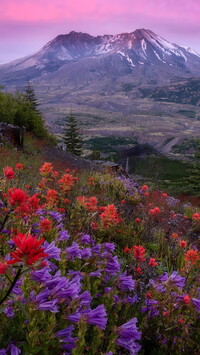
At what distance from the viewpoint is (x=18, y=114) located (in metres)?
21.2

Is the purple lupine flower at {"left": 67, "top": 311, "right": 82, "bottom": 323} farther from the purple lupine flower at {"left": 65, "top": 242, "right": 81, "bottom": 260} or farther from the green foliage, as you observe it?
the green foliage

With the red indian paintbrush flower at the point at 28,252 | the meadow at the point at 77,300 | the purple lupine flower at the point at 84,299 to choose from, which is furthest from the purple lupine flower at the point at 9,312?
the red indian paintbrush flower at the point at 28,252

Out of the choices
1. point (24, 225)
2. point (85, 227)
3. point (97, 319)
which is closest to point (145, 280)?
Answer: point (85, 227)

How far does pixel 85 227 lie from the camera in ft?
14.5

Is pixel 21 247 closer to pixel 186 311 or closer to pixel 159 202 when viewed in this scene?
pixel 186 311

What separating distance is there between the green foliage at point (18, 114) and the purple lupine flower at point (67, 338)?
18891 mm

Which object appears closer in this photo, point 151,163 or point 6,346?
point 6,346

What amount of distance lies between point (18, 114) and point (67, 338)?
20.8 metres

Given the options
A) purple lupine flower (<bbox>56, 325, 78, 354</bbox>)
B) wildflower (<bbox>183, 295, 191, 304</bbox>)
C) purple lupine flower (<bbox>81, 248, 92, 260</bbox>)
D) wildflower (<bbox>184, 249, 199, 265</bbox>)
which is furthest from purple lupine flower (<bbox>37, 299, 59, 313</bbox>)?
wildflower (<bbox>184, 249, 199, 265</bbox>)

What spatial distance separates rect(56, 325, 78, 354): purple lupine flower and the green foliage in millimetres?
18891

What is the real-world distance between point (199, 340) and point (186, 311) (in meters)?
0.25

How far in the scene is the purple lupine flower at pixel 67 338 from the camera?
165 centimetres

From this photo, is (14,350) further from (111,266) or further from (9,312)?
(111,266)

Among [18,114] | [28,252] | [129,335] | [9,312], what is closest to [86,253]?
[129,335]
